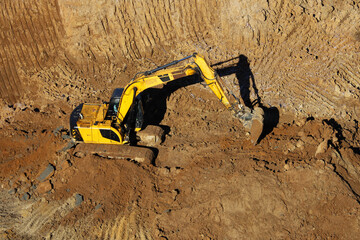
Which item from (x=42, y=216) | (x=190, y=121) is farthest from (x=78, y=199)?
(x=190, y=121)

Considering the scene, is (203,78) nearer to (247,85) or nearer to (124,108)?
(124,108)

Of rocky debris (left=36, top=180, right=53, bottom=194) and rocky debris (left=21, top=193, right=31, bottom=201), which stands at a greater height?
rocky debris (left=36, top=180, right=53, bottom=194)

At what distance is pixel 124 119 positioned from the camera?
38.1ft

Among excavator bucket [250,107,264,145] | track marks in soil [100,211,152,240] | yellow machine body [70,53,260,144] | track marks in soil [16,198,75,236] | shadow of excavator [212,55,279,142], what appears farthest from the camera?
shadow of excavator [212,55,279,142]

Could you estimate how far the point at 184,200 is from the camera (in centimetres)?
1016

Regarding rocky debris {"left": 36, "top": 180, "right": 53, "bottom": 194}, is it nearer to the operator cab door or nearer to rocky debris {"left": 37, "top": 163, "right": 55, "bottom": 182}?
rocky debris {"left": 37, "top": 163, "right": 55, "bottom": 182}

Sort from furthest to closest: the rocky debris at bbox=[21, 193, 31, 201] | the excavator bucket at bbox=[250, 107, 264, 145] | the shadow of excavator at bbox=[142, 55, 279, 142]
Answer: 1. the shadow of excavator at bbox=[142, 55, 279, 142]
2. the excavator bucket at bbox=[250, 107, 264, 145]
3. the rocky debris at bbox=[21, 193, 31, 201]

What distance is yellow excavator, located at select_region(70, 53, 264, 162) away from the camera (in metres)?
10.9

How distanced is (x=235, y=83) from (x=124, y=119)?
5.51m

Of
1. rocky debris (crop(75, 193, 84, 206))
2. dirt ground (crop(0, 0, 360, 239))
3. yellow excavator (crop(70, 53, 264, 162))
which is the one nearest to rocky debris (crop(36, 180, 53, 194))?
dirt ground (crop(0, 0, 360, 239))

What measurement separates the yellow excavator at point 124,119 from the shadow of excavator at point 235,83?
1.46 m

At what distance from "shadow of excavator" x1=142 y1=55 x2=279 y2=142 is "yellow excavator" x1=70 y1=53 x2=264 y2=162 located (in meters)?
1.46

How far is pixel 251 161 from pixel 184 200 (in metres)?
2.63

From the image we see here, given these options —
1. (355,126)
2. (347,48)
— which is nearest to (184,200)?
(355,126)
